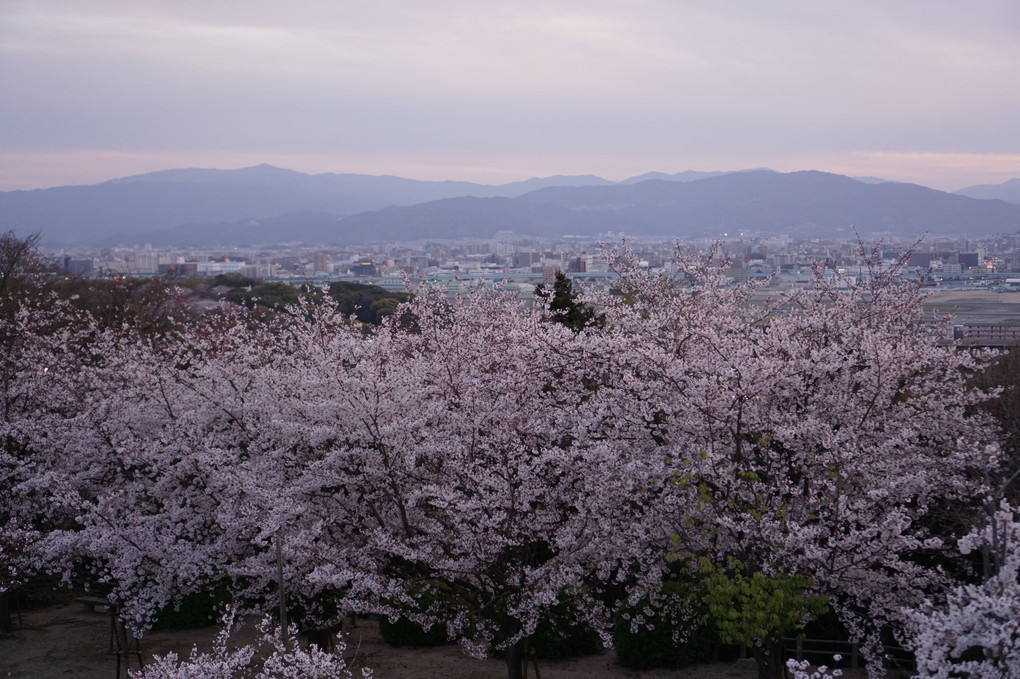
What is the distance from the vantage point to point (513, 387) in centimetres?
1048

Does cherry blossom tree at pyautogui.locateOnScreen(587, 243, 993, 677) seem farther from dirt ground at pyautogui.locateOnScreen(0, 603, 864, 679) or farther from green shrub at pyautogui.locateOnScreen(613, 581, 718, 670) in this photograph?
dirt ground at pyautogui.locateOnScreen(0, 603, 864, 679)

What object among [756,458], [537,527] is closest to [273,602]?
[537,527]

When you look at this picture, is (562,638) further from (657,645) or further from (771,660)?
(771,660)

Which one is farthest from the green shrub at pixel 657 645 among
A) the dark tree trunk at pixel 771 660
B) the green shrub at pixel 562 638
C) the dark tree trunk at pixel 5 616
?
the dark tree trunk at pixel 5 616

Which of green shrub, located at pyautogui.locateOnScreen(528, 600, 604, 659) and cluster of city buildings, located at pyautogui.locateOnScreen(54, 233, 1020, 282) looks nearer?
green shrub, located at pyautogui.locateOnScreen(528, 600, 604, 659)

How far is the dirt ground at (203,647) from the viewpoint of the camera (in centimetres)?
1230

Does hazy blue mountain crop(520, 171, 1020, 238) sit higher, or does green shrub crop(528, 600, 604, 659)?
hazy blue mountain crop(520, 171, 1020, 238)

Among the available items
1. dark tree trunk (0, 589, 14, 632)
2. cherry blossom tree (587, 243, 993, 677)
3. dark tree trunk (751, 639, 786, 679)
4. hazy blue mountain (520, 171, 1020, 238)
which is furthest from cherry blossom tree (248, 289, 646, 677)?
hazy blue mountain (520, 171, 1020, 238)

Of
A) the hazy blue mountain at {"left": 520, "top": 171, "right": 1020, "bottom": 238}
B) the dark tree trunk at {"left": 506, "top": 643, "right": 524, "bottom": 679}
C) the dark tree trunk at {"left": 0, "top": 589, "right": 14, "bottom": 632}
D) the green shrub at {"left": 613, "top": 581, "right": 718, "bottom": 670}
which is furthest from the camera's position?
the hazy blue mountain at {"left": 520, "top": 171, "right": 1020, "bottom": 238}

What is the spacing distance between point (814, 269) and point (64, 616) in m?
13.9

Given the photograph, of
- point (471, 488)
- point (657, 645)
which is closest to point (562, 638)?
point (657, 645)

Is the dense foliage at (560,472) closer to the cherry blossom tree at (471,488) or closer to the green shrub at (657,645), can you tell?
the cherry blossom tree at (471,488)

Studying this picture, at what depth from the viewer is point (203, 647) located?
1372 cm

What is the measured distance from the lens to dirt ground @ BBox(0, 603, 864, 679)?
12.3 meters
